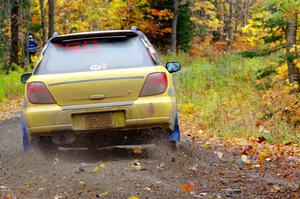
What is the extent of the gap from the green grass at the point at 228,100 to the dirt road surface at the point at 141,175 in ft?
8.04

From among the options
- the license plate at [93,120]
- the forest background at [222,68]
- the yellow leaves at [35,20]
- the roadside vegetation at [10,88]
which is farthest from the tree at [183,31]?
the license plate at [93,120]

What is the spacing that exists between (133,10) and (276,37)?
22378 millimetres

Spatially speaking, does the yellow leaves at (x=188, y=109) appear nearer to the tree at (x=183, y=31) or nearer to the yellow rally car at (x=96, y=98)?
the yellow rally car at (x=96, y=98)

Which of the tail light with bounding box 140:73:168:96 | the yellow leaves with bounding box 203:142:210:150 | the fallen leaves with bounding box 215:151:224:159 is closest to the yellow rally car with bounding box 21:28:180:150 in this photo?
the tail light with bounding box 140:73:168:96

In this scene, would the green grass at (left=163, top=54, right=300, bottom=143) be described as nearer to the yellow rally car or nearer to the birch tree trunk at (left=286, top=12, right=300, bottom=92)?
the birch tree trunk at (left=286, top=12, right=300, bottom=92)

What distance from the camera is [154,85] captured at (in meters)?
7.20

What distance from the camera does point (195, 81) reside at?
18984 mm

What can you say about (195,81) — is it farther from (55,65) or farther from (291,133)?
(55,65)

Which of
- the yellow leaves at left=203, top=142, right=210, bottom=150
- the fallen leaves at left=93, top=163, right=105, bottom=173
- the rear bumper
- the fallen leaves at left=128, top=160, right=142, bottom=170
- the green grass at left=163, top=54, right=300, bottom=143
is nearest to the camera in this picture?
the fallen leaves at left=93, top=163, right=105, bottom=173

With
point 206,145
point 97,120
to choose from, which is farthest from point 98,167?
point 206,145

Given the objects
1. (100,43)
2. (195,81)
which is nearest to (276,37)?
(195,81)

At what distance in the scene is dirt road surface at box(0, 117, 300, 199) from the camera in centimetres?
545

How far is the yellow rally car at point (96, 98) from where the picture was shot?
7.08 meters

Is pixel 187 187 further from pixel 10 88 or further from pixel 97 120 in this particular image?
pixel 10 88
